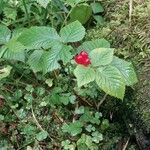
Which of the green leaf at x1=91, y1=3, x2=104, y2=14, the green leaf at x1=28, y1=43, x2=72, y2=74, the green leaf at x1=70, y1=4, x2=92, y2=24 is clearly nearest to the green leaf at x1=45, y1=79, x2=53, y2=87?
the green leaf at x1=28, y1=43, x2=72, y2=74

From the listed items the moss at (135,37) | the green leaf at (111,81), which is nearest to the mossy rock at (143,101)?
the moss at (135,37)

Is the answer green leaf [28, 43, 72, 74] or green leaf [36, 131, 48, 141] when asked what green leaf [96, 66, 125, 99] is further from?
green leaf [36, 131, 48, 141]

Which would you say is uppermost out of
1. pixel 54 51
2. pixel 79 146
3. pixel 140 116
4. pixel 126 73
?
pixel 54 51

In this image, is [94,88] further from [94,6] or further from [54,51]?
[94,6]

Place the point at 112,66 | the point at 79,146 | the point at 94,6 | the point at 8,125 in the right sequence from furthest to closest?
the point at 94,6
the point at 8,125
the point at 79,146
the point at 112,66

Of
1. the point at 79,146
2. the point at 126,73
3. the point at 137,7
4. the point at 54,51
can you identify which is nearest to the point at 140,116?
the point at 126,73

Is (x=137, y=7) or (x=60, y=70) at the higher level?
(x=137, y=7)

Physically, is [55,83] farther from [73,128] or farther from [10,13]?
[10,13]
